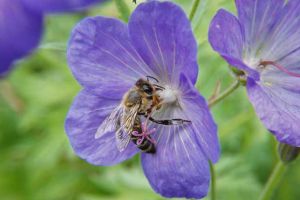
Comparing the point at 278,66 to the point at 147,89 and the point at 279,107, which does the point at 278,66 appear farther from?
the point at 147,89

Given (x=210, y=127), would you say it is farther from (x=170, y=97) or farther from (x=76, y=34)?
(x=76, y=34)

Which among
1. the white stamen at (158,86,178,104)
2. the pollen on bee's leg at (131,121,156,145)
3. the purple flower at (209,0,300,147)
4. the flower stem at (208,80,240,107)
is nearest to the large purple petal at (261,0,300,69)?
the purple flower at (209,0,300,147)

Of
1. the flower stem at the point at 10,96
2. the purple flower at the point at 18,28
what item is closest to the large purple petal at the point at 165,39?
the purple flower at the point at 18,28

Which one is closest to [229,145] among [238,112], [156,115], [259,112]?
[238,112]

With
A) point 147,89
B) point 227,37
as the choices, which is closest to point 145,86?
point 147,89

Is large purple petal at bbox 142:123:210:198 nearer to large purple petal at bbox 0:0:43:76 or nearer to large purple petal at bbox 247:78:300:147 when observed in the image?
large purple petal at bbox 247:78:300:147
